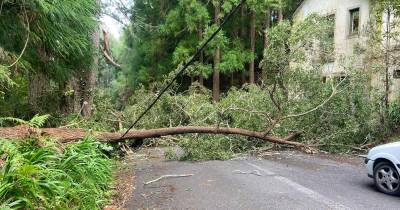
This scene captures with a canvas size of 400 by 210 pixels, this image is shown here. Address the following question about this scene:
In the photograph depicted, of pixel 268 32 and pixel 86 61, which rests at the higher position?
pixel 268 32

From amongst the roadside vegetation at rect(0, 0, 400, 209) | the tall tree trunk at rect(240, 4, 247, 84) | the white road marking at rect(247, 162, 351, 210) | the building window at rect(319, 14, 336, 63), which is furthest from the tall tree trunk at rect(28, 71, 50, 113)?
the tall tree trunk at rect(240, 4, 247, 84)

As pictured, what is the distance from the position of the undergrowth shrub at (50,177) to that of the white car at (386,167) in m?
4.64

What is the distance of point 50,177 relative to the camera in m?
5.50

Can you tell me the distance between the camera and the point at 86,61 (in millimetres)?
11055

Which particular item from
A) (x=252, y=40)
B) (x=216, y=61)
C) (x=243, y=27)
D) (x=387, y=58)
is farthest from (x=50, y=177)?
(x=243, y=27)

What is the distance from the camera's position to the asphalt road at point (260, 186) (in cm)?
624

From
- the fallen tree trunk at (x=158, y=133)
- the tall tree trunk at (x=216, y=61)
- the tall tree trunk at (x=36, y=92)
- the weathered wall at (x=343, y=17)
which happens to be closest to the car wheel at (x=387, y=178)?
the fallen tree trunk at (x=158, y=133)

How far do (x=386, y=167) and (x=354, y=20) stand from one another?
14500 millimetres

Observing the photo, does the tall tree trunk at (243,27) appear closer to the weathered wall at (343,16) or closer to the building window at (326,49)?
the weathered wall at (343,16)

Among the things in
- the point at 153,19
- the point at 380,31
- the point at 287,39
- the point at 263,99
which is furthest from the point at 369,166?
the point at 153,19

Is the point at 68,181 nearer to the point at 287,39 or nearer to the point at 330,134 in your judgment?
the point at 287,39

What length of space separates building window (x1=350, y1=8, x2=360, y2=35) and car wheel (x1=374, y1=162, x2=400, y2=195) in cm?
1370

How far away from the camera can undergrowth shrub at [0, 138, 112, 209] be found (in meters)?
4.86

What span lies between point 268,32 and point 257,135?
9.08ft
